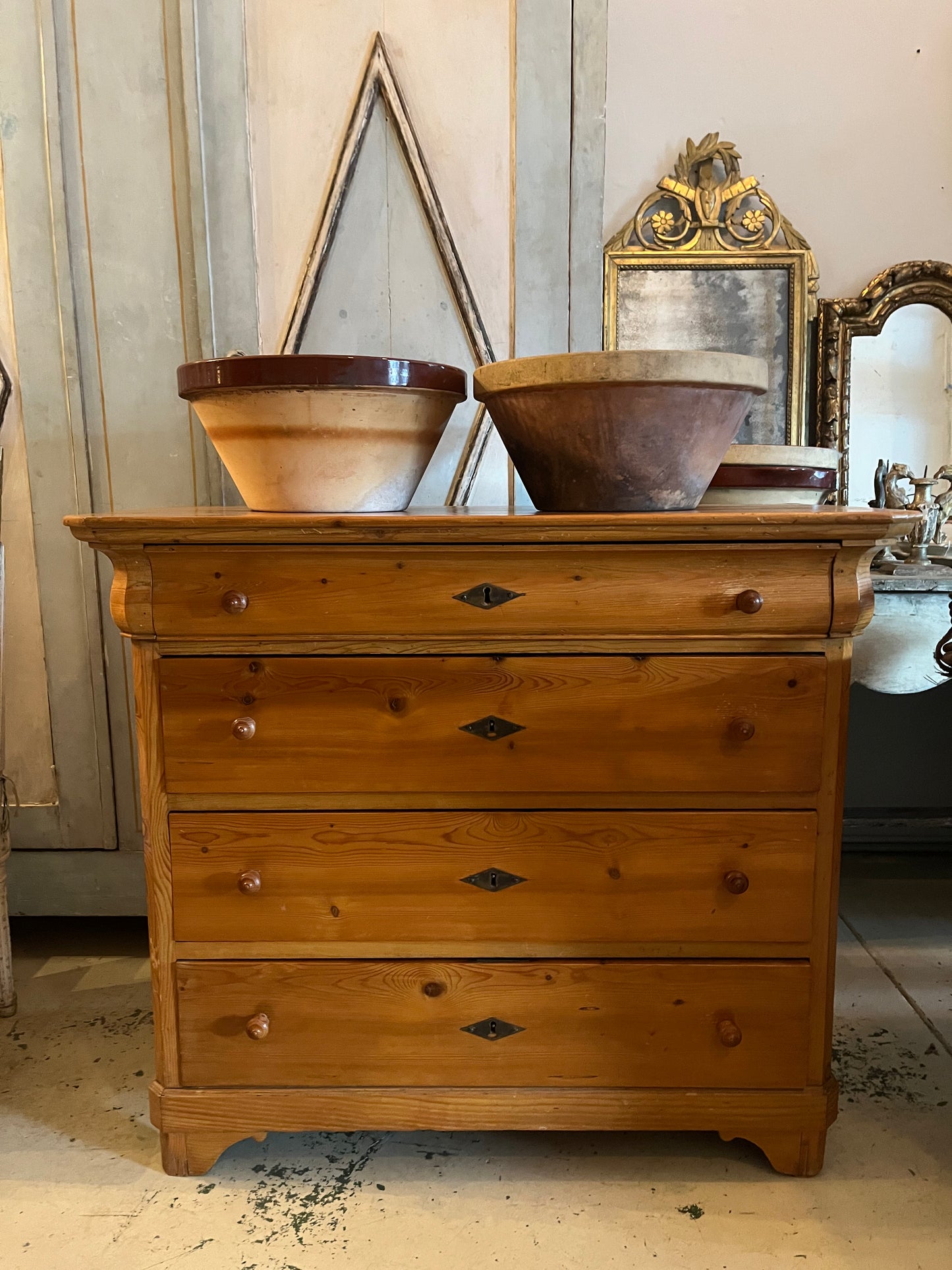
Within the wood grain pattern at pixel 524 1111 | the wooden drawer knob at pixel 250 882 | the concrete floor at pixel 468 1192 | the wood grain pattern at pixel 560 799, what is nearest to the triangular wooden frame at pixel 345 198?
the wood grain pattern at pixel 560 799

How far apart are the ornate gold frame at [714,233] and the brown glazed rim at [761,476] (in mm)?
678

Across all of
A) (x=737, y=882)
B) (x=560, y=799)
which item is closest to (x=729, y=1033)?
(x=737, y=882)

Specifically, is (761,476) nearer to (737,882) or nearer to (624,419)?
(624,419)

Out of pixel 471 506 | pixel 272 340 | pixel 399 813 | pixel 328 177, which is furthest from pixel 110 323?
pixel 399 813

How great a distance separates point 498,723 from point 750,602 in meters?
0.41

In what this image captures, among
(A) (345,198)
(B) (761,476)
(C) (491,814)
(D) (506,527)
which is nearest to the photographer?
(D) (506,527)

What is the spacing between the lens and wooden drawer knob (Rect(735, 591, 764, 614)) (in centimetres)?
125

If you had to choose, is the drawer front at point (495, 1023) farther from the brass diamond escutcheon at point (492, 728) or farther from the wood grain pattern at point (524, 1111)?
the brass diamond escutcheon at point (492, 728)

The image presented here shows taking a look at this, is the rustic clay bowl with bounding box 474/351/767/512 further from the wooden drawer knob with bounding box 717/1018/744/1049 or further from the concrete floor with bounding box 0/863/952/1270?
the concrete floor with bounding box 0/863/952/1270

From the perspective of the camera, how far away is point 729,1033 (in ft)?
4.38

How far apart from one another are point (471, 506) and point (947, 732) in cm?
155

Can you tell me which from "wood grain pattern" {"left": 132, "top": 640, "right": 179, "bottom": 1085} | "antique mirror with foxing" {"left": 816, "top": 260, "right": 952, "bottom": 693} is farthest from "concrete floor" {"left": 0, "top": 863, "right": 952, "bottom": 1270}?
"antique mirror with foxing" {"left": 816, "top": 260, "right": 952, "bottom": 693}

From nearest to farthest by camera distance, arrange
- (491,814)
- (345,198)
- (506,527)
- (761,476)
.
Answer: (506,527) < (491,814) < (761,476) < (345,198)

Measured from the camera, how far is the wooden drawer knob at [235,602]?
127 cm
